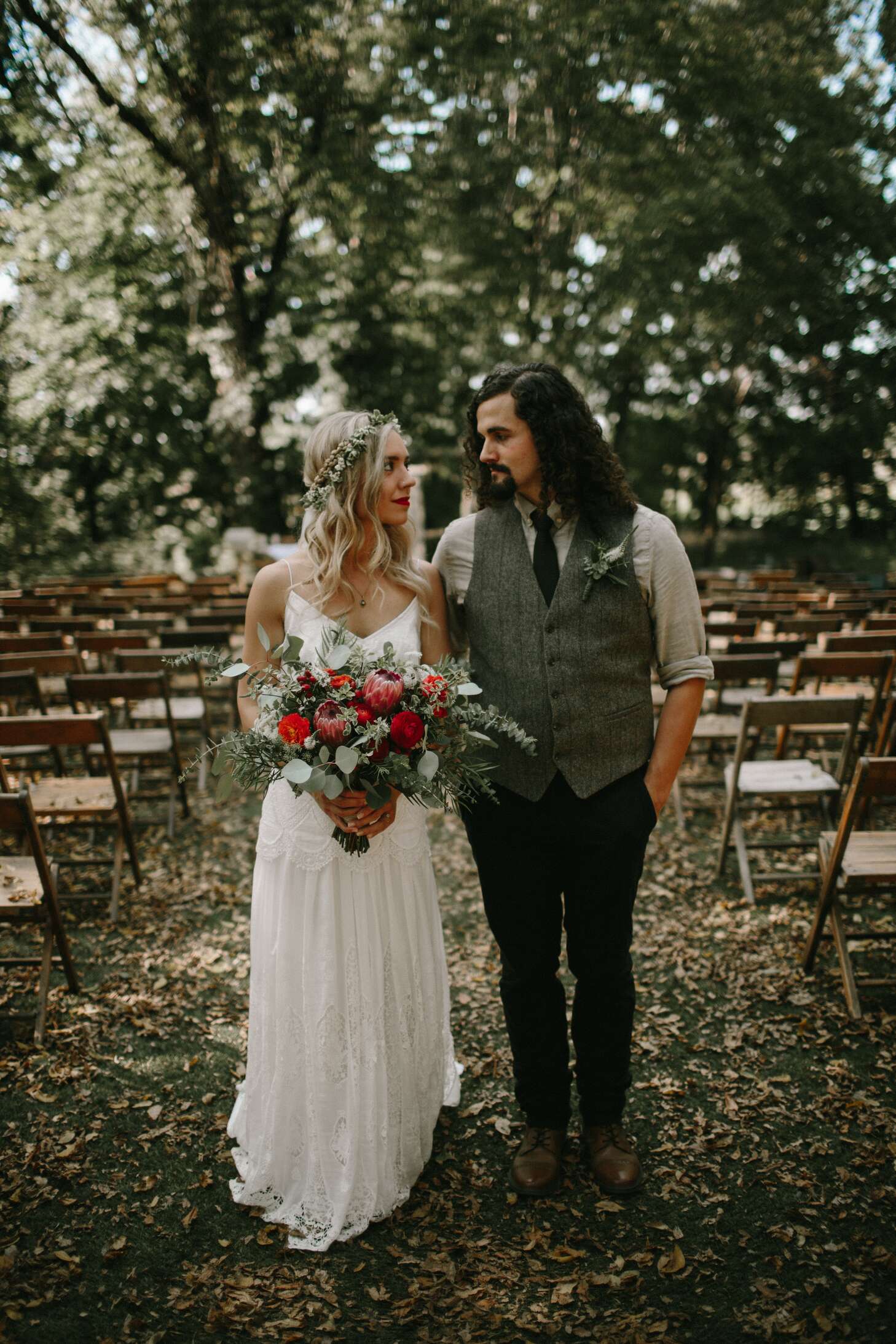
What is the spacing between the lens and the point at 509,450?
2430 millimetres

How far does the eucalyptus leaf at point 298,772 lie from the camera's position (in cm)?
203

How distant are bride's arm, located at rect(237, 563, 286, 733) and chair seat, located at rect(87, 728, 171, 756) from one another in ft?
9.99

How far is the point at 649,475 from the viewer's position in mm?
31156

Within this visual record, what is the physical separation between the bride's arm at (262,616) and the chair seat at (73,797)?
235cm

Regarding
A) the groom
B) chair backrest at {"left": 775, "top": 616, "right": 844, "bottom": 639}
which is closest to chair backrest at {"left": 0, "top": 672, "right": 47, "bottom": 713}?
the groom

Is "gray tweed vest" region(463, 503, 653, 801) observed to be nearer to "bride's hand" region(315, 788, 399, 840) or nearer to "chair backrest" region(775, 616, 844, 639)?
"bride's hand" region(315, 788, 399, 840)

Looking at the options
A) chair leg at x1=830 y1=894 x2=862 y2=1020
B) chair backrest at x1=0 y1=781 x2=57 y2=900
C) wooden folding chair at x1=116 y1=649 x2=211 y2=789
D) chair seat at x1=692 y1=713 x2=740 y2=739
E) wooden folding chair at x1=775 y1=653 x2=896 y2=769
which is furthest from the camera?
wooden folding chair at x1=116 y1=649 x2=211 y2=789

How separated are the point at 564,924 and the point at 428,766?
1.00 meters

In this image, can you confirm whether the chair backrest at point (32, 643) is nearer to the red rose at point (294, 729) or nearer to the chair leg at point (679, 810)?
the chair leg at point (679, 810)

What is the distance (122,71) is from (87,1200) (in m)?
16.1

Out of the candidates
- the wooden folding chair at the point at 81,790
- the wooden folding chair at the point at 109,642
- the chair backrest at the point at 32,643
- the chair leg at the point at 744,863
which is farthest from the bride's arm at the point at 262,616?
the chair backrest at the point at 32,643

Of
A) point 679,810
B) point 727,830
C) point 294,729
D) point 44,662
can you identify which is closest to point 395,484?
point 294,729

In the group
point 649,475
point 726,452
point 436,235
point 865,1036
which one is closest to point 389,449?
point 865,1036

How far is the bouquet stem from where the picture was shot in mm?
2385
